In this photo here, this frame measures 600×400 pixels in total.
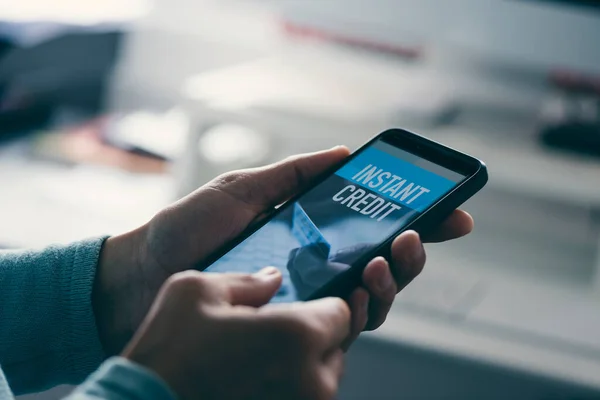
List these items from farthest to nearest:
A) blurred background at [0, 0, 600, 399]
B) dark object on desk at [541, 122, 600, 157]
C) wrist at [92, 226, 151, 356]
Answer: dark object on desk at [541, 122, 600, 157] → blurred background at [0, 0, 600, 399] → wrist at [92, 226, 151, 356]

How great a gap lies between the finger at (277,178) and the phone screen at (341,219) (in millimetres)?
14

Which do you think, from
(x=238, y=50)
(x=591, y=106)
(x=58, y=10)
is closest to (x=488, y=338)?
(x=591, y=106)

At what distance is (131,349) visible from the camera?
0.39 meters

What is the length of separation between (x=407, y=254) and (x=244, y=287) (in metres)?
0.11

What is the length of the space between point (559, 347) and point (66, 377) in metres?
0.49

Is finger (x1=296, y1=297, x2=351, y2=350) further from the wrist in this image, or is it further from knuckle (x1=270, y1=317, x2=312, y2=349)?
the wrist

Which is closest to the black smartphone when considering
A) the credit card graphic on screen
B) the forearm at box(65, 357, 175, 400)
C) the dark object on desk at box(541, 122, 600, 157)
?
the credit card graphic on screen

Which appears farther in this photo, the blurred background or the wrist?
the blurred background

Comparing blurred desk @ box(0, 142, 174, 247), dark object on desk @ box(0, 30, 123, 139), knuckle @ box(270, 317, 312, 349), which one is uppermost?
knuckle @ box(270, 317, 312, 349)

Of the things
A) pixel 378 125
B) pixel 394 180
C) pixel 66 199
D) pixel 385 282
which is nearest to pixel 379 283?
pixel 385 282

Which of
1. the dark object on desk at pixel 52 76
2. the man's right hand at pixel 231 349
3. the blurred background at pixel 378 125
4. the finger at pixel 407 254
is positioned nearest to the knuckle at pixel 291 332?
the man's right hand at pixel 231 349

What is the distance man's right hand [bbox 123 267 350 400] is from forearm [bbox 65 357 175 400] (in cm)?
1

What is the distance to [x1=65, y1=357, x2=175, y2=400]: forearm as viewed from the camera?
36 centimetres

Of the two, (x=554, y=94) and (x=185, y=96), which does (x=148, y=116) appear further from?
(x=554, y=94)
